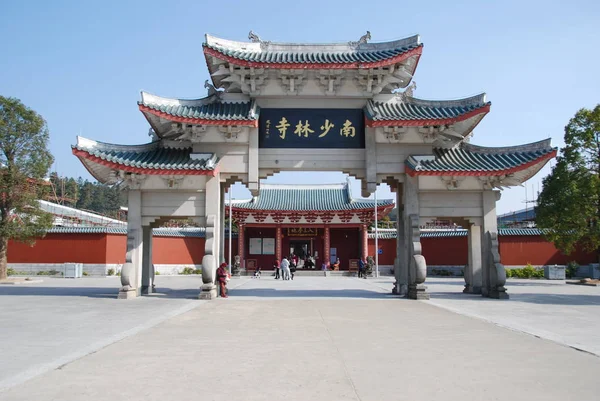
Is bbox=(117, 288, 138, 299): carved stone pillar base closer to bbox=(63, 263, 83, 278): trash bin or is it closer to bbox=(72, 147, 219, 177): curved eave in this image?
bbox=(72, 147, 219, 177): curved eave

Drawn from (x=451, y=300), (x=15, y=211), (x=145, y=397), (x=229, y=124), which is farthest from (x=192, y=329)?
(x=15, y=211)

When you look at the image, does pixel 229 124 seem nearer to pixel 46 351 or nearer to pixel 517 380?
pixel 46 351

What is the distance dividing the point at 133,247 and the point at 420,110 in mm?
10038

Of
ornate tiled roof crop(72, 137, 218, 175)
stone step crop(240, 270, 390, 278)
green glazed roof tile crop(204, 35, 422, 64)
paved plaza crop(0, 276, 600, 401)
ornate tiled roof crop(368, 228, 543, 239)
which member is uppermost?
green glazed roof tile crop(204, 35, 422, 64)

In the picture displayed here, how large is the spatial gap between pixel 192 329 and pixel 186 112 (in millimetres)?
8637

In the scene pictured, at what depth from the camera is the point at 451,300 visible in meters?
14.9

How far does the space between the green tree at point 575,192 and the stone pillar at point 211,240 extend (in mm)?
16113

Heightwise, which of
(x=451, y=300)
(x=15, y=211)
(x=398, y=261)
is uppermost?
(x=15, y=211)

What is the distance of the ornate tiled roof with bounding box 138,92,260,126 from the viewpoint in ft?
49.6

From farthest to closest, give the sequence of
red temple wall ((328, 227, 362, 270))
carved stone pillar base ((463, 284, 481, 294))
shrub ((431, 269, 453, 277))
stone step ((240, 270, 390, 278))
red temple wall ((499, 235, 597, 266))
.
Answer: red temple wall ((328, 227, 362, 270)) < stone step ((240, 270, 390, 278)) < shrub ((431, 269, 453, 277)) < red temple wall ((499, 235, 597, 266)) < carved stone pillar base ((463, 284, 481, 294))

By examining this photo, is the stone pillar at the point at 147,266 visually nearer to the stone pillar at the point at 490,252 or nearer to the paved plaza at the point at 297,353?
the paved plaza at the point at 297,353

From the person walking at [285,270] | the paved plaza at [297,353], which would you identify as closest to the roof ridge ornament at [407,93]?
the paved plaza at [297,353]

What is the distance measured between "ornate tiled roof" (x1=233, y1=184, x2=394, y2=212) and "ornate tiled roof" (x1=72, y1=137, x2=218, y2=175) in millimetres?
19408

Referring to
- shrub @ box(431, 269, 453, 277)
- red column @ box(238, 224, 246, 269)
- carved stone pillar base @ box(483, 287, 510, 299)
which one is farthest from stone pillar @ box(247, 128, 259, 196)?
shrub @ box(431, 269, 453, 277)
